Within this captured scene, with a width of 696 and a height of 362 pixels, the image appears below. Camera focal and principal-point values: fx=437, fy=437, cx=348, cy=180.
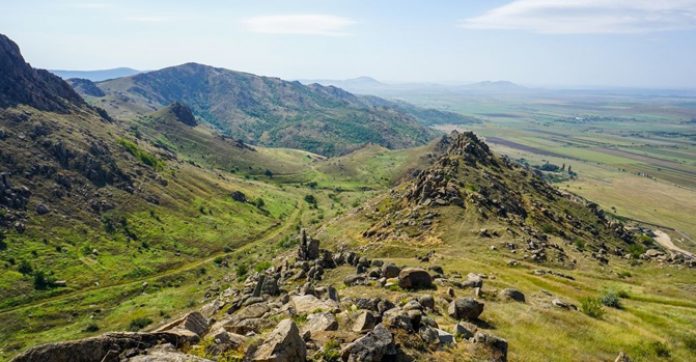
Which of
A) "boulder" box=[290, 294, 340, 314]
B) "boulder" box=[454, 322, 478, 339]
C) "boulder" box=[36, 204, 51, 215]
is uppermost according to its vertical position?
"boulder" box=[290, 294, 340, 314]

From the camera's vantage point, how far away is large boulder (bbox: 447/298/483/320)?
4331 cm

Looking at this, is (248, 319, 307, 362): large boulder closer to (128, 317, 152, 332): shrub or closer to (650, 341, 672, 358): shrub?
(650, 341, 672, 358): shrub

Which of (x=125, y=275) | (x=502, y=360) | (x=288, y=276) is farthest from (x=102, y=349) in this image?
(x=125, y=275)

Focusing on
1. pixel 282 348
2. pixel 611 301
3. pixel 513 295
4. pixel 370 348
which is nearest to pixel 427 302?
pixel 513 295

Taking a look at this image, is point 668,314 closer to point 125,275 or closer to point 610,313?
point 610,313

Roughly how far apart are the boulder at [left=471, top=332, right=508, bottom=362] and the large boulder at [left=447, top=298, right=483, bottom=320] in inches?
327

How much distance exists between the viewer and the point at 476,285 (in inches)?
2251

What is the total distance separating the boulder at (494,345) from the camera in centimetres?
3325

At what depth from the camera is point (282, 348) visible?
25.2 meters

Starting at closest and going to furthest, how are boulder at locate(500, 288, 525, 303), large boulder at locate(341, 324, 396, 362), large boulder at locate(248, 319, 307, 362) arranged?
large boulder at locate(248, 319, 307, 362) → large boulder at locate(341, 324, 396, 362) → boulder at locate(500, 288, 525, 303)

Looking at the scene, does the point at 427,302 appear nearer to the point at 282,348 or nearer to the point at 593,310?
the point at 593,310

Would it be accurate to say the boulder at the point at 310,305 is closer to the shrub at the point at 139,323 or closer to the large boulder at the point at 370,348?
→ the large boulder at the point at 370,348

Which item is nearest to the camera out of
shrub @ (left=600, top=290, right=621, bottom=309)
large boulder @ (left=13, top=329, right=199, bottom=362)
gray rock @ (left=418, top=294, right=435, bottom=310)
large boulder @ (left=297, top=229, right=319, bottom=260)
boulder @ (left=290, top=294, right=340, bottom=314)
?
large boulder @ (left=13, top=329, right=199, bottom=362)

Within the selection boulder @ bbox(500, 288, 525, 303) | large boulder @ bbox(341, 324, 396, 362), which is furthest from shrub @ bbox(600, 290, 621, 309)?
large boulder @ bbox(341, 324, 396, 362)
